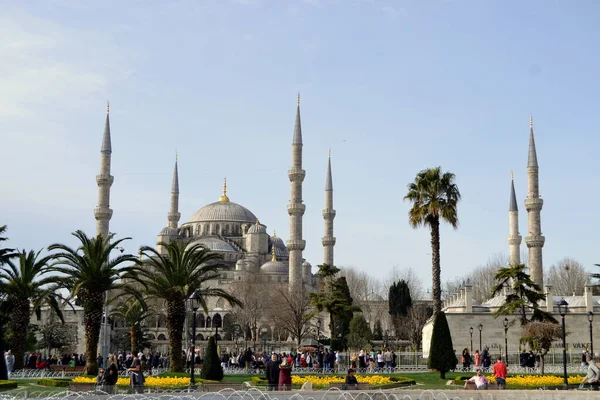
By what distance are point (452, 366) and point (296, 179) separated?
31.3 m

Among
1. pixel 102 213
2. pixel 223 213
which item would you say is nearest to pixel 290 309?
pixel 102 213

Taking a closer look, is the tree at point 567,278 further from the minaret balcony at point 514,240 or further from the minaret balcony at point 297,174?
the minaret balcony at point 297,174

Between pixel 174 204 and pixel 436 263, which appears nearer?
pixel 436 263

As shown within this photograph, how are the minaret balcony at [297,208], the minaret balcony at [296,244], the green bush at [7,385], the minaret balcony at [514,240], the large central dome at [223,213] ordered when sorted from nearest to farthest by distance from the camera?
the green bush at [7,385] < the minaret balcony at [514,240] < the minaret balcony at [297,208] < the minaret balcony at [296,244] < the large central dome at [223,213]

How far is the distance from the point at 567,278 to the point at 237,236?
35971mm

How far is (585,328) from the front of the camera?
37719 millimetres

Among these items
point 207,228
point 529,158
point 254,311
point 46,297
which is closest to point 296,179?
point 254,311

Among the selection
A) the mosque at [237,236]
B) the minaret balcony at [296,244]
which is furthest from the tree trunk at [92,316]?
the minaret balcony at [296,244]

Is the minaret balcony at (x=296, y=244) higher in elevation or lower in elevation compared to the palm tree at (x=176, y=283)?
higher

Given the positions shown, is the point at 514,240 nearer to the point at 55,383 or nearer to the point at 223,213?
the point at 55,383

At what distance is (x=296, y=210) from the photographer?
53438mm

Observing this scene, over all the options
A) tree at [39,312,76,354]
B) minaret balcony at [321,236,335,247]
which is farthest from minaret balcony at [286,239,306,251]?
tree at [39,312,76,354]

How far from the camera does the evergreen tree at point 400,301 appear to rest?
180ft

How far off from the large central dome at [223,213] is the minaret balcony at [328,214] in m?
27.9
